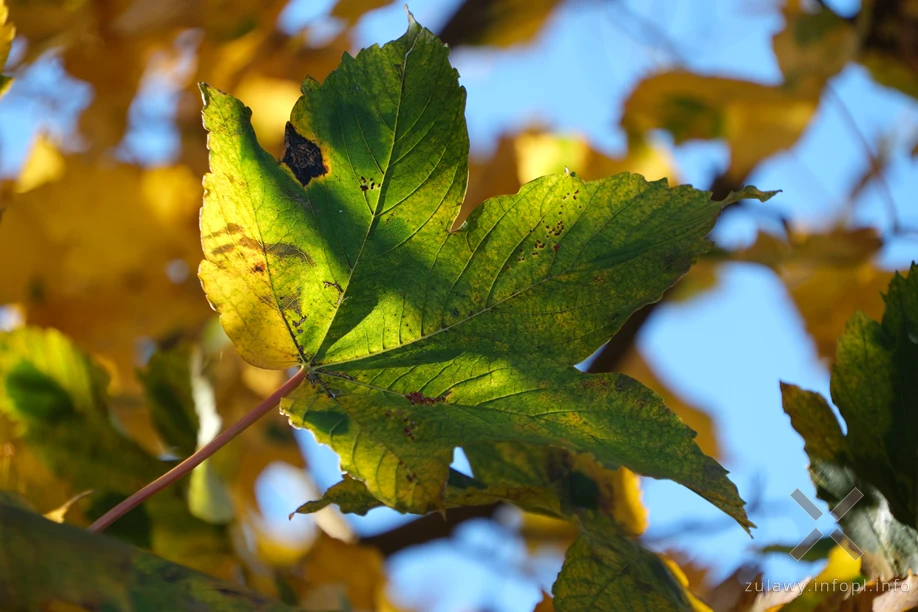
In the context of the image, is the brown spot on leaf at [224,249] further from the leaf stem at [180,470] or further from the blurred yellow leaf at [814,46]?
the blurred yellow leaf at [814,46]

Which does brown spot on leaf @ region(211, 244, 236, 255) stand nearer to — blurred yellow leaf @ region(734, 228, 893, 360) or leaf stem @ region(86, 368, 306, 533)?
leaf stem @ region(86, 368, 306, 533)

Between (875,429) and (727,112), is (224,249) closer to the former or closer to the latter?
(875,429)

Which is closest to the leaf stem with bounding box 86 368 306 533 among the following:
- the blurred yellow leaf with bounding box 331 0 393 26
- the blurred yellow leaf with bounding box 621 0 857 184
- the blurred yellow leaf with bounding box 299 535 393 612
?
the blurred yellow leaf with bounding box 299 535 393 612

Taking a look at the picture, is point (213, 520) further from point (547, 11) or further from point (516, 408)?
point (547, 11)

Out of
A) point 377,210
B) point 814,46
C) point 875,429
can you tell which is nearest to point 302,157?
point 377,210

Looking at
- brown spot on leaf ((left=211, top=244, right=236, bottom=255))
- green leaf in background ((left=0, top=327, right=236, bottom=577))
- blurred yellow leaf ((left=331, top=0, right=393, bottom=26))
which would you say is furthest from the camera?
blurred yellow leaf ((left=331, top=0, right=393, bottom=26))

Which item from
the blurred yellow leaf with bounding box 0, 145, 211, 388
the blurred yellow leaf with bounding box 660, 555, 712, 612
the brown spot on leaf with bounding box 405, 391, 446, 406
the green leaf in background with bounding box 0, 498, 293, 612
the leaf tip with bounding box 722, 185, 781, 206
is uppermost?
Answer: the blurred yellow leaf with bounding box 0, 145, 211, 388
